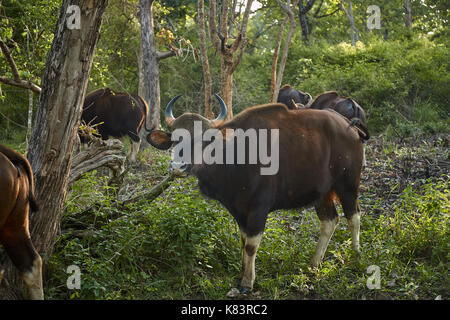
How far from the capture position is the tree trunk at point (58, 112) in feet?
14.6

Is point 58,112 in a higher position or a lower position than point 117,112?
higher

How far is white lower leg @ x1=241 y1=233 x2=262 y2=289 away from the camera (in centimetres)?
499

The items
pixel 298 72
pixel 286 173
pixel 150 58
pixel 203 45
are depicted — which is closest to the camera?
pixel 286 173

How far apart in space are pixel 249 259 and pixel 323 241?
1.04 m

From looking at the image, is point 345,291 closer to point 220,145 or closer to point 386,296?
point 386,296

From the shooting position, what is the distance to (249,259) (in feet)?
16.5

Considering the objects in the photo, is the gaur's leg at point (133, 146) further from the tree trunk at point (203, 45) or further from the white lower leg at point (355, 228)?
the white lower leg at point (355, 228)

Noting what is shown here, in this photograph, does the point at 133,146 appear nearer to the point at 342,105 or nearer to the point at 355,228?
the point at 342,105

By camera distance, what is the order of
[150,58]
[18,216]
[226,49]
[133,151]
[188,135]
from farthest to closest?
[150,58] < [133,151] < [226,49] < [188,135] < [18,216]

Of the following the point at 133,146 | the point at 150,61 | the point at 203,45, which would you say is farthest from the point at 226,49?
the point at 150,61

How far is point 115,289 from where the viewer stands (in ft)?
15.8

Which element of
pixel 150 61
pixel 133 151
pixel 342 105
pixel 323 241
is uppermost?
pixel 150 61

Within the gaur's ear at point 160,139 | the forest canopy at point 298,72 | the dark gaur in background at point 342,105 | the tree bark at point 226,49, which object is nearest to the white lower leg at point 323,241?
the gaur's ear at point 160,139

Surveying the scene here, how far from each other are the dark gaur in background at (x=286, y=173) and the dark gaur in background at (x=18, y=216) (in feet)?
5.29
